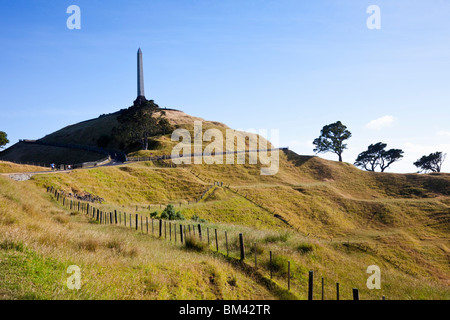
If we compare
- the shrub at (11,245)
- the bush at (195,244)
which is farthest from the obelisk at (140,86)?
the shrub at (11,245)

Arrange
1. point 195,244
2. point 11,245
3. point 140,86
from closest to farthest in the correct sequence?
1. point 11,245
2. point 195,244
3. point 140,86

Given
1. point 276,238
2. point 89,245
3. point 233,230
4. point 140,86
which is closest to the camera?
point 89,245

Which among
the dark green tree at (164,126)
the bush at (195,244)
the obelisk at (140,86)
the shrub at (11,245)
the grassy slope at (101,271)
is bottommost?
the bush at (195,244)

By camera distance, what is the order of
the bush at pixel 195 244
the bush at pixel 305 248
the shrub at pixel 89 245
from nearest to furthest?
the shrub at pixel 89 245
the bush at pixel 195 244
the bush at pixel 305 248

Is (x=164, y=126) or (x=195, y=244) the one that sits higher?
(x=164, y=126)

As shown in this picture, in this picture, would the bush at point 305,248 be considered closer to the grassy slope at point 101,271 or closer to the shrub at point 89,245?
the grassy slope at point 101,271

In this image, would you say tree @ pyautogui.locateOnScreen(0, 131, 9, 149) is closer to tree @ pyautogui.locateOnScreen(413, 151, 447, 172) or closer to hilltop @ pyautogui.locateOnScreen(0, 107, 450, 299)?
hilltop @ pyautogui.locateOnScreen(0, 107, 450, 299)

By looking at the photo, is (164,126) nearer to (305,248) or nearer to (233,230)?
(233,230)

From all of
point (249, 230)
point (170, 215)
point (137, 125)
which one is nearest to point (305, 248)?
point (249, 230)

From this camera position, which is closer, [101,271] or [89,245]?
[101,271]

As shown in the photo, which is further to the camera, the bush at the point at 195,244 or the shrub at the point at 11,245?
the bush at the point at 195,244

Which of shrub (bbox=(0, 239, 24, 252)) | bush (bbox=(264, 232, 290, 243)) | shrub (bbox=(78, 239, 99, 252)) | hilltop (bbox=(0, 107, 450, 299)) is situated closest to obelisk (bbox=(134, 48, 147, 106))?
hilltop (bbox=(0, 107, 450, 299))

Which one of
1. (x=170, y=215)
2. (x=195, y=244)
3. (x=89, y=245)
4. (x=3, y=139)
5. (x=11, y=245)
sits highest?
(x=3, y=139)
